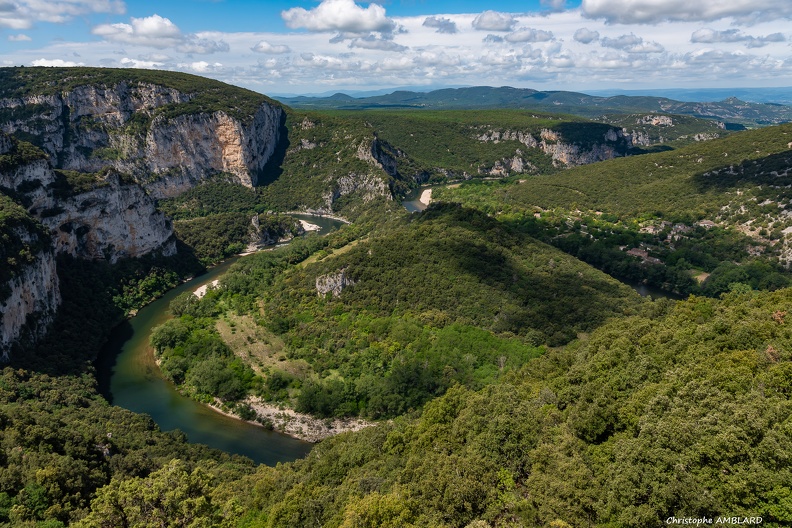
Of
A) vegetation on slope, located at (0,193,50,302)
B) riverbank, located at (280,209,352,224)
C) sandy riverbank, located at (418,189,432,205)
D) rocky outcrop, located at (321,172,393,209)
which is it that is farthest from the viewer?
sandy riverbank, located at (418,189,432,205)

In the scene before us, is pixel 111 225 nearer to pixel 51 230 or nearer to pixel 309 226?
pixel 51 230

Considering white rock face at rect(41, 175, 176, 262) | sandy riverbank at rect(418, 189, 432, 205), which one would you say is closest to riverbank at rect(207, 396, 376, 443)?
white rock face at rect(41, 175, 176, 262)

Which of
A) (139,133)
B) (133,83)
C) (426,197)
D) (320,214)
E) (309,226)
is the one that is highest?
(133,83)

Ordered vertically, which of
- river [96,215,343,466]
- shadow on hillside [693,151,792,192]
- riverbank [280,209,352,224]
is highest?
shadow on hillside [693,151,792,192]

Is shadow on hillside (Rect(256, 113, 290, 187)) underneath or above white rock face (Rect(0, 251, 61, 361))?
above

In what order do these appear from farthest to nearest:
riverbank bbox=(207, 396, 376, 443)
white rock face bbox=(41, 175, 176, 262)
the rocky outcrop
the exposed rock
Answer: the rocky outcrop, white rock face bbox=(41, 175, 176, 262), the exposed rock, riverbank bbox=(207, 396, 376, 443)

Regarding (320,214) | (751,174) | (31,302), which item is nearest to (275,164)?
(320,214)

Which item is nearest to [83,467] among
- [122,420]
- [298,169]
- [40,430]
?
[40,430]

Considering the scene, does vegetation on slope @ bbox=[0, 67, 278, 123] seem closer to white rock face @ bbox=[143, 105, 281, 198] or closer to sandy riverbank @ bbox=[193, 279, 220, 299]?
white rock face @ bbox=[143, 105, 281, 198]
